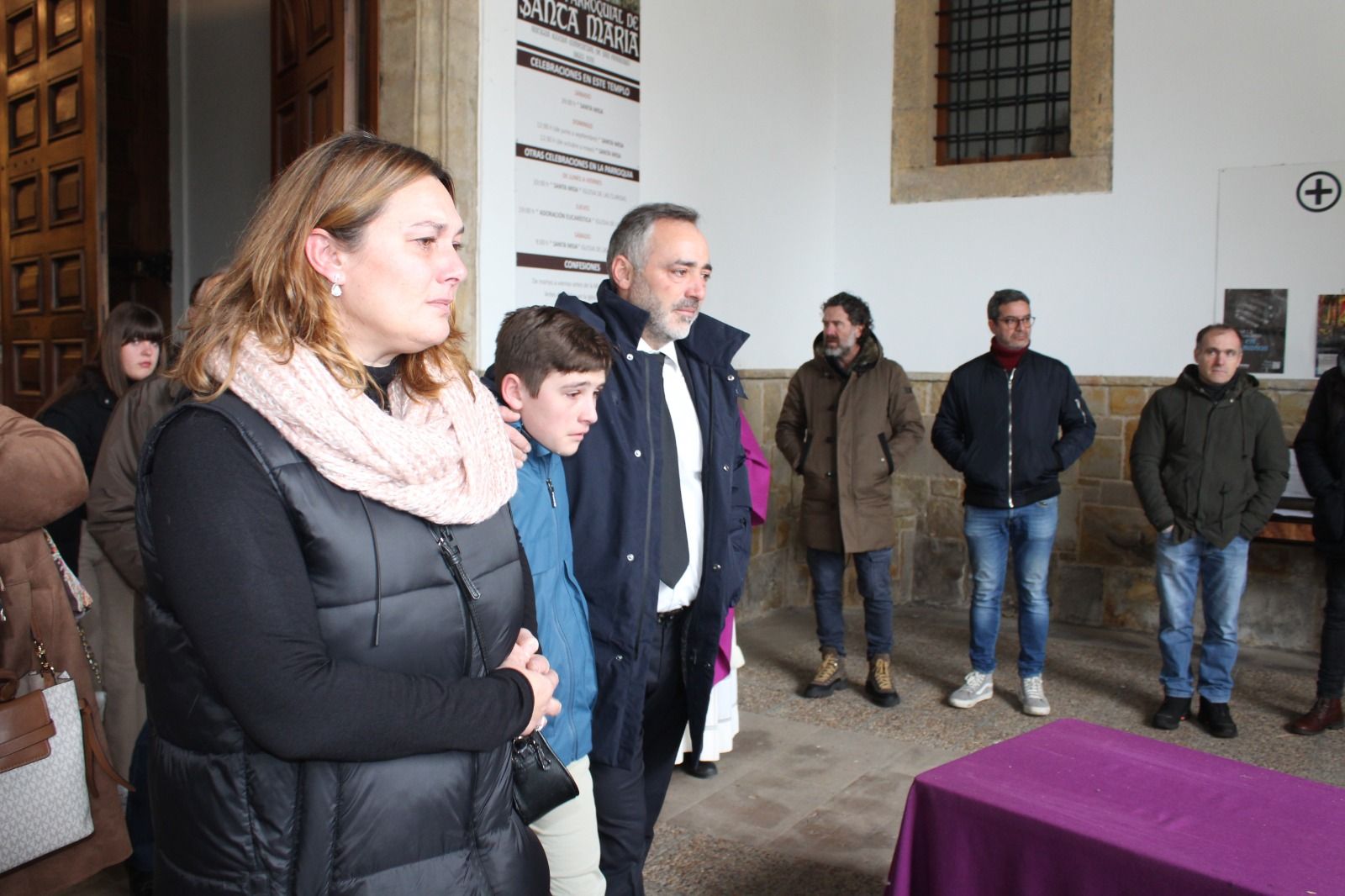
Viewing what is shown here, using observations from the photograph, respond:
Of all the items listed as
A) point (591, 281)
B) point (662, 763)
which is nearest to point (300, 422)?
point (662, 763)

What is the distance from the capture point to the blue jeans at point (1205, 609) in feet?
16.9

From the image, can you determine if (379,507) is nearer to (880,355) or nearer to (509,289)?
(509,289)

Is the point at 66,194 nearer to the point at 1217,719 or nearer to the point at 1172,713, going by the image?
the point at 1172,713

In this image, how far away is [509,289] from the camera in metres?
5.41

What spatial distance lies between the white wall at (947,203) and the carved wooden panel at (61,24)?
2782 millimetres

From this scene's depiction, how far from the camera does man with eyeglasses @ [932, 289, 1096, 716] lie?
5.44 metres

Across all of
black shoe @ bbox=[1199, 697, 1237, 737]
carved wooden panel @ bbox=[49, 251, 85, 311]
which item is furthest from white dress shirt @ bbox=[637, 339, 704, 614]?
carved wooden panel @ bbox=[49, 251, 85, 311]

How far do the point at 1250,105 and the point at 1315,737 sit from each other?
12.1 ft

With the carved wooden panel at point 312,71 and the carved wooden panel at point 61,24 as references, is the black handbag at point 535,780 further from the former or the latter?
the carved wooden panel at point 61,24

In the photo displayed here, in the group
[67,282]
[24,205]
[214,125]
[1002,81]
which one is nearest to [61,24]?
[24,205]

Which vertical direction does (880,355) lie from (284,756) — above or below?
above

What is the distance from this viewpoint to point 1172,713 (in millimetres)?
5195

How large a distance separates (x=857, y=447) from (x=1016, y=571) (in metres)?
0.96

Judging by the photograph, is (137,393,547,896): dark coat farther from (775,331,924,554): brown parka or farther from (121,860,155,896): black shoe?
(775,331,924,554): brown parka
